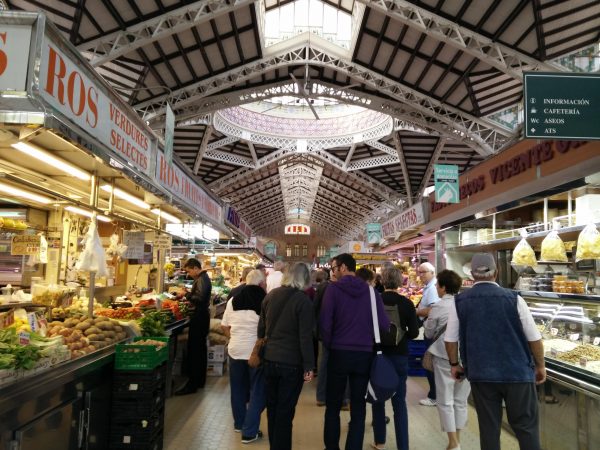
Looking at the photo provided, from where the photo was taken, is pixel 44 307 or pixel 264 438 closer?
pixel 264 438

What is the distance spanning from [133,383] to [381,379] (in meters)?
1.83

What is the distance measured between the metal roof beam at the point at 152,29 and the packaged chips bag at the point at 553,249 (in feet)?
24.1

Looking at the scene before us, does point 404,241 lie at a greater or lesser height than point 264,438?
greater

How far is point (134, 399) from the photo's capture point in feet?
12.1

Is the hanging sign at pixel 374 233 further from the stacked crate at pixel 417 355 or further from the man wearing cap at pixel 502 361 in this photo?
the man wearing cap at pixel 502 361

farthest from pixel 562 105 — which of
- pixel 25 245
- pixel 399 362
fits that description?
pixel 25 245

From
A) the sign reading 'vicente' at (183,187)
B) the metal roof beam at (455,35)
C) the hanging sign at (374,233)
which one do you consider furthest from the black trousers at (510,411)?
the hanging sign at (374,233)

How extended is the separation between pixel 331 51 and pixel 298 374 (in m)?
11.4

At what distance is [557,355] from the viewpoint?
13.9 feet

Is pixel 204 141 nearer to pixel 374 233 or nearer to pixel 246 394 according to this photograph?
pixel 374 233

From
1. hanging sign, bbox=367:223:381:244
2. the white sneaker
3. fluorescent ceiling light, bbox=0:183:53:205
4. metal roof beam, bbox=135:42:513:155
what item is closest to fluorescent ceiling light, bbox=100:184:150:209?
fluorescent ceiling light, bbox=0:183:53:205

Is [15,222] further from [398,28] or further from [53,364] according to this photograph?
[398,28]

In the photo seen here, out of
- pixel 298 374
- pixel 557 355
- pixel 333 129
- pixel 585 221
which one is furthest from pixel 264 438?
pixel 333 129

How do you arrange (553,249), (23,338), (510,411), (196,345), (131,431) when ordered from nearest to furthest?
(510,411), (23,338), (131,431), (553,249), (196,345)
